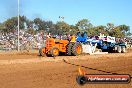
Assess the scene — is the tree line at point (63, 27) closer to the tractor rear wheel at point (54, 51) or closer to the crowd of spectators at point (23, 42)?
the crowd of spectators at point (23, 42)

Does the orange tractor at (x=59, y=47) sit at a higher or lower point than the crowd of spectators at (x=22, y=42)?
lower

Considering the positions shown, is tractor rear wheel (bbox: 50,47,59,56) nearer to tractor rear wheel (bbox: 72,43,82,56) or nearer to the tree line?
tractor rear wheel (bbox: 72,43,82,56)

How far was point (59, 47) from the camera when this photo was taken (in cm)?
2284

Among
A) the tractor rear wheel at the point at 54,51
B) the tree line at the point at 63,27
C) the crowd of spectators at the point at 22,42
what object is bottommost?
the tractor rear wheel at the point at 54,51

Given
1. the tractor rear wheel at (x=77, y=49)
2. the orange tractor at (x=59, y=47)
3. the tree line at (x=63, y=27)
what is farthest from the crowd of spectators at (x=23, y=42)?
the tree line at (x=63, y=27)

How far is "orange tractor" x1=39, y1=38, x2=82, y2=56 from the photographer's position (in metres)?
22.5

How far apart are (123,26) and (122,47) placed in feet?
135

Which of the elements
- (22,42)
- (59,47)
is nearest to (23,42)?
(22,42)

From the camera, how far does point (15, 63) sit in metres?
17.8

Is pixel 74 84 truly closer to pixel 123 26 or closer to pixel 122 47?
pixel 122 47

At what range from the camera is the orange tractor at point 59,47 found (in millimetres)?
22516

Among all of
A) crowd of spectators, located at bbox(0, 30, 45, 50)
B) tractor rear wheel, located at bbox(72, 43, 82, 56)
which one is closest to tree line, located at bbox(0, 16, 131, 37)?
crowd of spectators, located at bbox(0, 30, 45, 50)

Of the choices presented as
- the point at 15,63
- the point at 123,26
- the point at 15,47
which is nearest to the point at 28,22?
the point at 123,26

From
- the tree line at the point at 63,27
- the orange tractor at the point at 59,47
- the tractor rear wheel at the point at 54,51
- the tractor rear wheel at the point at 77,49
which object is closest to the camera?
the tractor rear wheel at the point at 54,51
